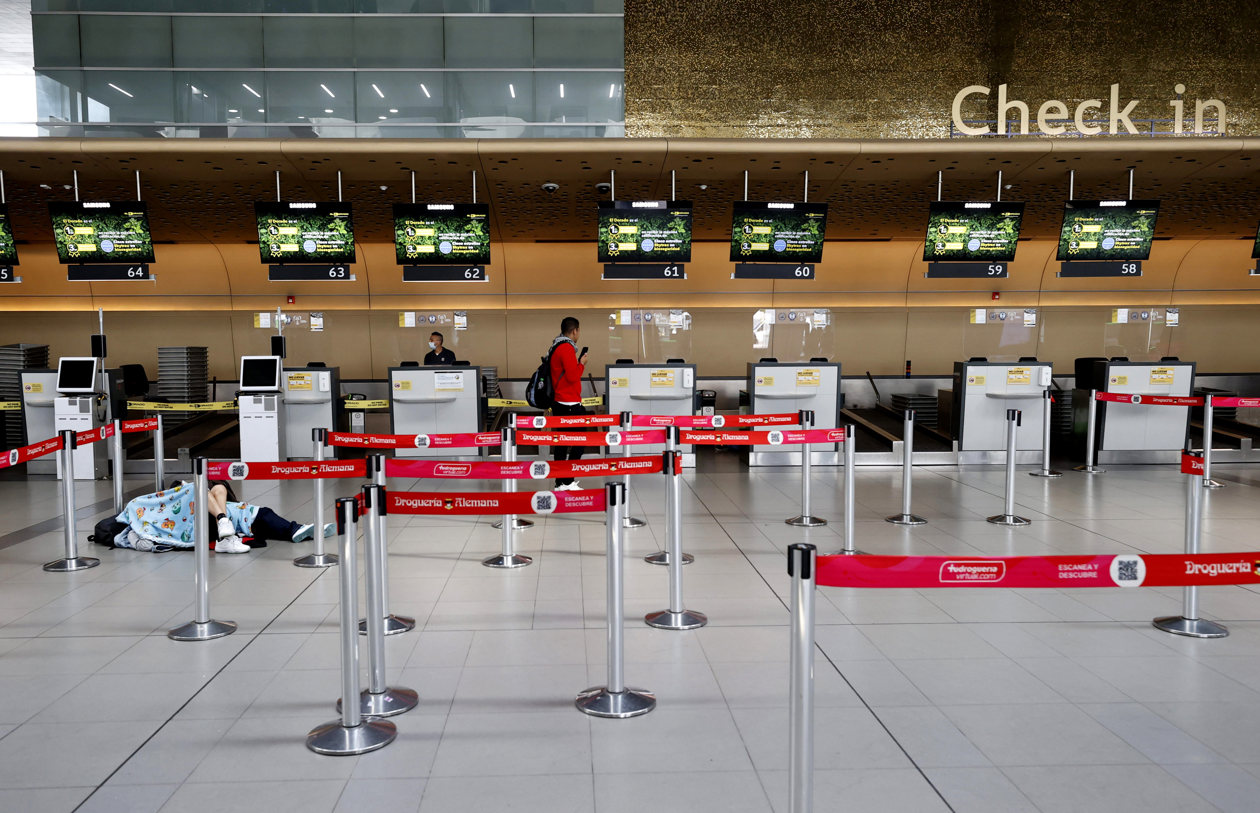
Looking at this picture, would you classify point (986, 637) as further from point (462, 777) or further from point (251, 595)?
point (251, 595)

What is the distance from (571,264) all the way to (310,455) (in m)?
6.24

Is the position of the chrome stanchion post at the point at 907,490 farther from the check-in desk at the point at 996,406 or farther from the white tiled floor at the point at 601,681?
the check-in desk at the point at 996,406

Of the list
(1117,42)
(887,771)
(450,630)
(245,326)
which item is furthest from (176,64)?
(1117,42)

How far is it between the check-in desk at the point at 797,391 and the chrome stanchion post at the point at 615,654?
26.8 ft

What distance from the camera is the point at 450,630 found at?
5.20 m

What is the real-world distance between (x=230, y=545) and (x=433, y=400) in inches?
205

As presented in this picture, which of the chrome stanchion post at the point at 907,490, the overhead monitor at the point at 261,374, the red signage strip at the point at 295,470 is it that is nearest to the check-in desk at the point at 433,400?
the overhead monitor at the point at 261,374

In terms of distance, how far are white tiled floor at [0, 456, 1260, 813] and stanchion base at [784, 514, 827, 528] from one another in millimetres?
912

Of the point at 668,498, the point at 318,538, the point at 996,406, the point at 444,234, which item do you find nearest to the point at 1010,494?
the point at 996,406

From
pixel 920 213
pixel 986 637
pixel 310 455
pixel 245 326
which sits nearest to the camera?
pixel 986 637

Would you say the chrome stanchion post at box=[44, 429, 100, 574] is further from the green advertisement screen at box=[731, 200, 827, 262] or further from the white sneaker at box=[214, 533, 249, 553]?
the green advertisement screen at box=[731, 200, 827, 262]

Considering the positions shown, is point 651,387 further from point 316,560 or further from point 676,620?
point 676,620

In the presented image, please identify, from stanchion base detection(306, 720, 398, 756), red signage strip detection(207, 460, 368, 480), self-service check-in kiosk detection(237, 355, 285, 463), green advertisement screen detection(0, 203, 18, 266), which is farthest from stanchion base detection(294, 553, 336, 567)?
green advertisement screen detection(0, 203, 18, 266)

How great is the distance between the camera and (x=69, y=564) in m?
6.70
